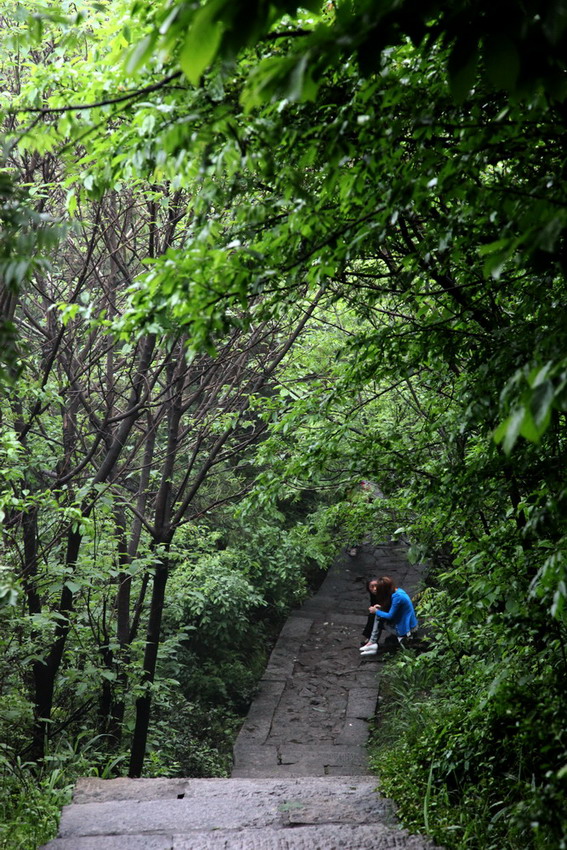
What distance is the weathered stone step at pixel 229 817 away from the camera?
3781mm

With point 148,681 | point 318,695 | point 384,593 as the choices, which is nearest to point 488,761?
point 148,681

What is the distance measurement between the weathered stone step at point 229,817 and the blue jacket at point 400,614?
4.65 meters

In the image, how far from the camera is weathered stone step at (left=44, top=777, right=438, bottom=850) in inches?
149

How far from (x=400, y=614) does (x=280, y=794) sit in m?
5.58

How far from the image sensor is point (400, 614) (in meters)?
10.3

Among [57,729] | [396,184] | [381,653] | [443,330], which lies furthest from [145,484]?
[381,653]

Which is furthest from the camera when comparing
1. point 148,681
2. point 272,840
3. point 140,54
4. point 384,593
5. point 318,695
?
point 384,593

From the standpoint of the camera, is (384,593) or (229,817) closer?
(229,817)

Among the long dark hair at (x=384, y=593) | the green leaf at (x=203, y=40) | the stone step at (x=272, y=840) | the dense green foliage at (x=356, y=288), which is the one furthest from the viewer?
the long dark hair at (x=384, y=593)

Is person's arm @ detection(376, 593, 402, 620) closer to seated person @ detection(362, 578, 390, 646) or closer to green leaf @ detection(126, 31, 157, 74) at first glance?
seated person @ detection(362, 578, 390, 646)

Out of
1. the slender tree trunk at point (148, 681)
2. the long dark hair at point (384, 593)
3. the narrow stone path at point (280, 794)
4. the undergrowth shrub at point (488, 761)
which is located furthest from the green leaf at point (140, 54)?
the long dark hair at point (384, 593)

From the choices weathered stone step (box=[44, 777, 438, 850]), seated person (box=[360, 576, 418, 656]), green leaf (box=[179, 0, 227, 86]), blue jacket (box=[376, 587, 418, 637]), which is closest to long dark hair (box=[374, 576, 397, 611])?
seated person (box=[360, 576, 418, 656])

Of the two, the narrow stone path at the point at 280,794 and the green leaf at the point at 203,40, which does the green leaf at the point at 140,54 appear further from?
the narrow stone path at the point at 280,794

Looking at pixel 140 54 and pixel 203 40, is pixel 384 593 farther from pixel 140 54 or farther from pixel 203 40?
pixel 203 40
